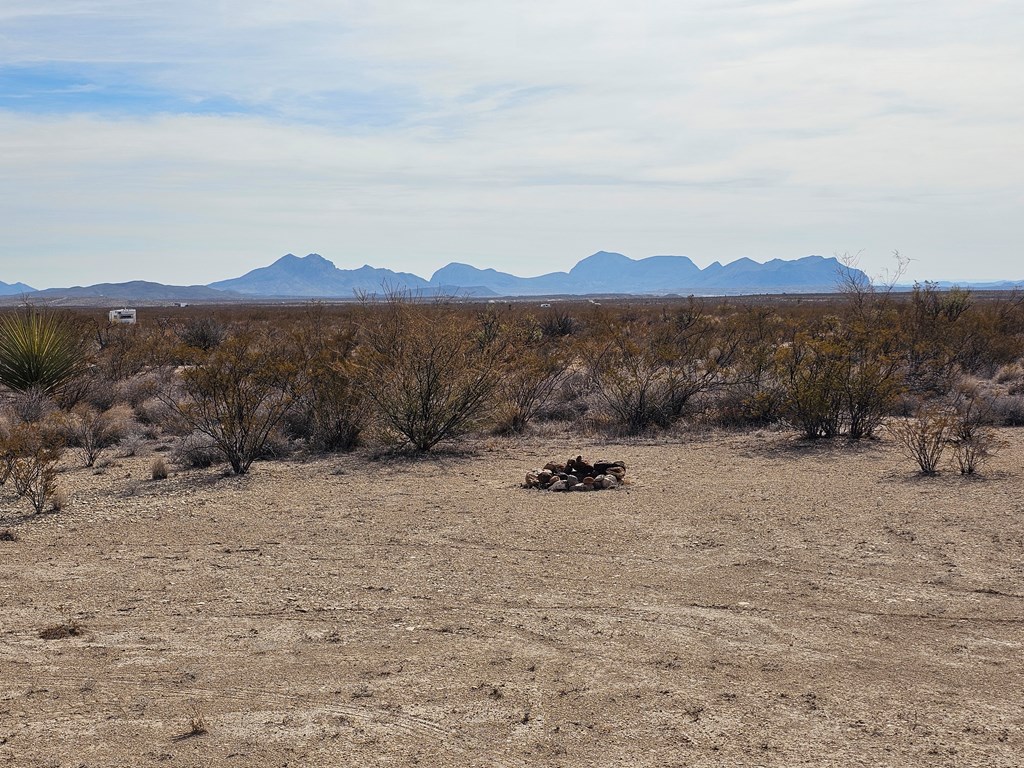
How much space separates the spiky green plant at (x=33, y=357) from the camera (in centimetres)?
1831

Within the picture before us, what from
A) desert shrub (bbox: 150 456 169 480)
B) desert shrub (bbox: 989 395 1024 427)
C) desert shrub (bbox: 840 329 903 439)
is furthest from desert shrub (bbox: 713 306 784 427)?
desert shrub (bbox: 150 456 169 480)

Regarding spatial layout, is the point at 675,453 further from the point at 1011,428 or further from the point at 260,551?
the point at 260,551

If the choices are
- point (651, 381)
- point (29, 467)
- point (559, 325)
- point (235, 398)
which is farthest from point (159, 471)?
point (559, 325)

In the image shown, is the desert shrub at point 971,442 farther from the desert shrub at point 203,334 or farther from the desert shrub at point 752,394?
the desert shrub at point 203,334

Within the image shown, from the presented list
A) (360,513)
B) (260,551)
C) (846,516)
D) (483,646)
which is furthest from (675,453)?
(483,646)

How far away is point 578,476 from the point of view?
486 inches

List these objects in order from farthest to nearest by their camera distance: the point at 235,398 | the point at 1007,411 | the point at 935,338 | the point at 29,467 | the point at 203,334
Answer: the point at 203,334 < the point at 935,338 < the point at 1007,411 < the point at 235,398 < the point at 29,467

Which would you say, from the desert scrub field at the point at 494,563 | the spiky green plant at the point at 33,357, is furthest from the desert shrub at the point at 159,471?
the spiky green plant at the point at 33,357

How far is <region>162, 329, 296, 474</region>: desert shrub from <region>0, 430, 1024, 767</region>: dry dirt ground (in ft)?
4.68

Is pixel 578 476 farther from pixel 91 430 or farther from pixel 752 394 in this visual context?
pixel 91 430

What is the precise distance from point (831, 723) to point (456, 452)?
10013 mm

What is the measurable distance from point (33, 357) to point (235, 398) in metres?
7.14

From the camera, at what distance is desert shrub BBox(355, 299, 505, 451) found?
15.0 m

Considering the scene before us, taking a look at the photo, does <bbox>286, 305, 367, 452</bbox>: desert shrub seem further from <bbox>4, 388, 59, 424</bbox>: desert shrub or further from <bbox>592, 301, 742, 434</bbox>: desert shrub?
<bbox>4, 388, 59, 424</bbox>: desert shrub
